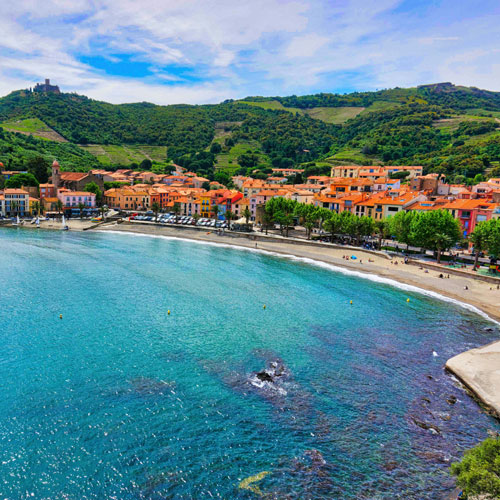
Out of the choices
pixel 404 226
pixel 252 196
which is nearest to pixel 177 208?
pixel 252 196

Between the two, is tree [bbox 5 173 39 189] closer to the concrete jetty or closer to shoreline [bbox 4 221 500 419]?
shoreline [bbox 4 221 500 419]

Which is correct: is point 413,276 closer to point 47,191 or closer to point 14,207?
point 14,207

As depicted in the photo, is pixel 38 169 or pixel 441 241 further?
pixel 38 169

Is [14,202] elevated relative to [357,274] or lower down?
elevated

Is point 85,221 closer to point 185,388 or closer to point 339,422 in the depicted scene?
point 185,388

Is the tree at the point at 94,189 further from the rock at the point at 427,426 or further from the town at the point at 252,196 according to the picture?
the rock at the point at 427,426

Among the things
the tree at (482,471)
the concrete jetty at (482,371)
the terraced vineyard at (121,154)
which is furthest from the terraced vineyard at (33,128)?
the tree at (482,471)
